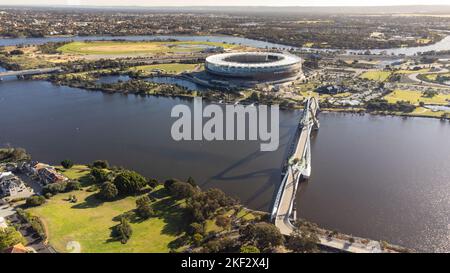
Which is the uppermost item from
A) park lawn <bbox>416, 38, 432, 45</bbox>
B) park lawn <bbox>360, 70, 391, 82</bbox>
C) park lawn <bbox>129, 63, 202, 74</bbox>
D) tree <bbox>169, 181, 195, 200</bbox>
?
park lawn <bbox>416, 38, 432, 45</bbox>

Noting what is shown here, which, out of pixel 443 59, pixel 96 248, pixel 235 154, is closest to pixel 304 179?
pixel 235 154

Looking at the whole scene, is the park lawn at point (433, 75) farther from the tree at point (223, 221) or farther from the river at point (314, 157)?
the tree at point (223, 221)

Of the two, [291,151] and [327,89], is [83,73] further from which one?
[291,151]

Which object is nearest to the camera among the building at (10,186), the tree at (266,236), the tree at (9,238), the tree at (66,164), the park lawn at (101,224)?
the tree at (9,238)

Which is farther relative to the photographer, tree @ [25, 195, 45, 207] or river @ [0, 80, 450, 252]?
river @ [0, 80, 450, 252]

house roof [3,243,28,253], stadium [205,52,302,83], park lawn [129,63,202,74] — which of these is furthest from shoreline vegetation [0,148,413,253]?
park lawn [129,63,202,74]

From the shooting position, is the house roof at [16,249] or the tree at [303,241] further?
the tree at [303,241]

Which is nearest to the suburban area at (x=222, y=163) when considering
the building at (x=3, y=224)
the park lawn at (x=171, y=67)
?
the building at (x=3, y=224)

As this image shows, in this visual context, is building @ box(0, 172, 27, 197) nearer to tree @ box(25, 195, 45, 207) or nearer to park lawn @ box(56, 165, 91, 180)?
tree @ box(25, 195, 45, 207)
